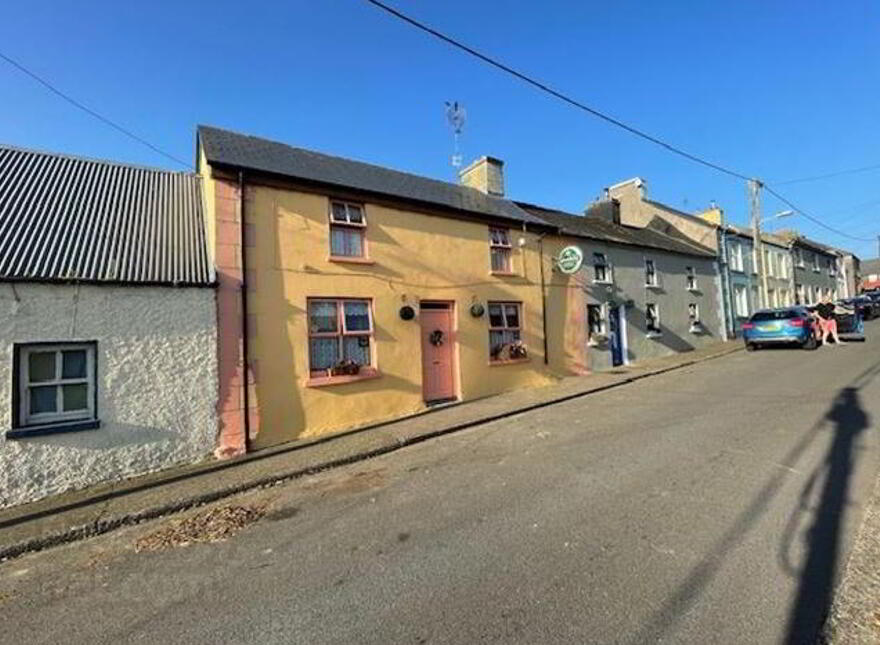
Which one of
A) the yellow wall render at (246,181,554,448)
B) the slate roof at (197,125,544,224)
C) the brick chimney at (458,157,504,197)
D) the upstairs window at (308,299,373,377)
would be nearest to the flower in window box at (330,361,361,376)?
the upstairs window at (308,299,373,377)

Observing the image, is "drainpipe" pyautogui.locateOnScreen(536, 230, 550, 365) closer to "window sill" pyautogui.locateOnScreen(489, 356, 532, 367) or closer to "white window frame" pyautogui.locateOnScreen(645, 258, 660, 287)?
"window sill" pyautogui.locateOnScreen(489, 356, 532, 367)

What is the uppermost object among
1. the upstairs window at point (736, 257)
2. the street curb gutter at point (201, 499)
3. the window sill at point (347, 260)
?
the upstairs window at point (736, 257)

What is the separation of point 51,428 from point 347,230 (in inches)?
253

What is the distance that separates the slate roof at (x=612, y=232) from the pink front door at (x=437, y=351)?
18.7ft

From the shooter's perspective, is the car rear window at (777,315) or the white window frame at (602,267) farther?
the car rear window at (777,315)

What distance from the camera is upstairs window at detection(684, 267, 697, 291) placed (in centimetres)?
2278

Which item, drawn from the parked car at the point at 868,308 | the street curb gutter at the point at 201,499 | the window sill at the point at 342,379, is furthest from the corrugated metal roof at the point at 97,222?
the parked car at the point at 868,308

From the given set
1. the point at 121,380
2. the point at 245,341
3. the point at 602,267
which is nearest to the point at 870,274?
the point at 602,267

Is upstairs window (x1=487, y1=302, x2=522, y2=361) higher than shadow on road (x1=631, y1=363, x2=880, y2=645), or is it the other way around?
upstairs window (x1=487, y1=302, x2=522, y2=361)

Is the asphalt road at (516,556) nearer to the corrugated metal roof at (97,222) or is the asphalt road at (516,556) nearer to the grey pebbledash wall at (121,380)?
the grey pebbledash wall at (121,380)

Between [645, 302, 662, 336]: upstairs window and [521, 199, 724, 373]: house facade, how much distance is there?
0.04 metres

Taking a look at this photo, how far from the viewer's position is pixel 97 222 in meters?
9.30

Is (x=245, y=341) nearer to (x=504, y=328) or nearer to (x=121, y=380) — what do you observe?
(x=121, y=380)

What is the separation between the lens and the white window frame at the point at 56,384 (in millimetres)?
7418
